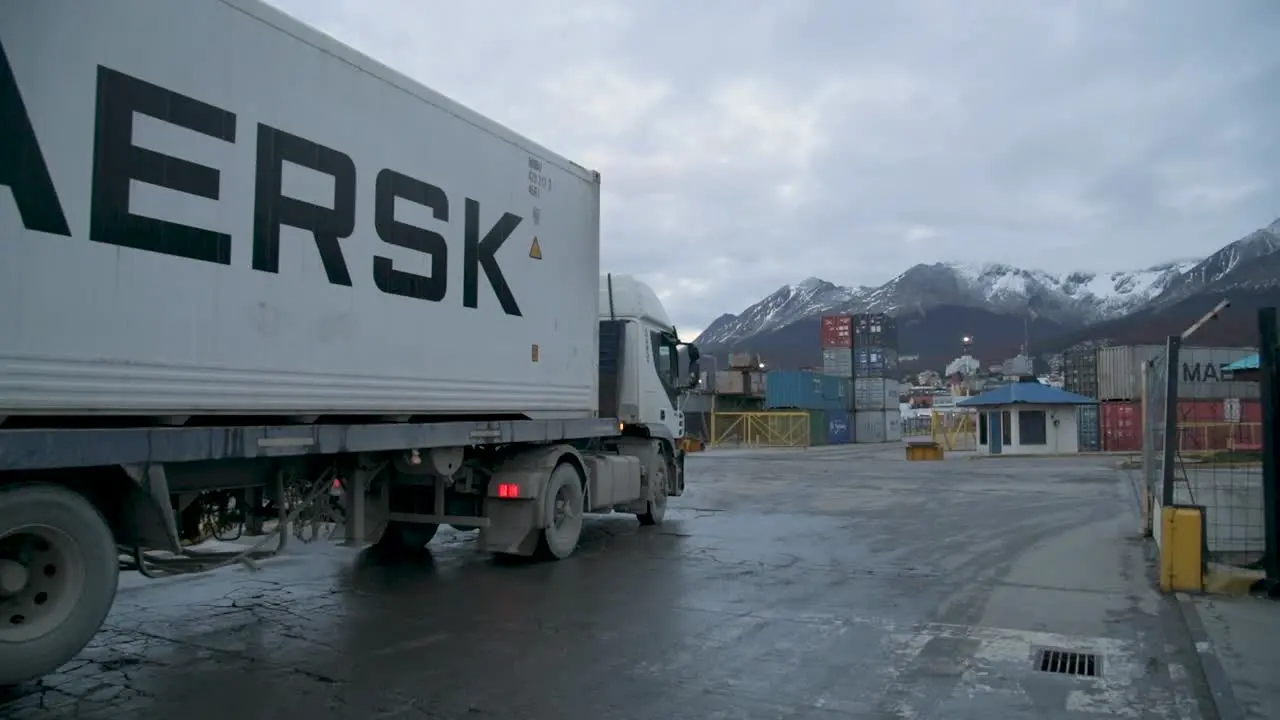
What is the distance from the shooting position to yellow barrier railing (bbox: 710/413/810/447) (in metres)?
48.3

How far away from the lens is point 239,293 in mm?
5984

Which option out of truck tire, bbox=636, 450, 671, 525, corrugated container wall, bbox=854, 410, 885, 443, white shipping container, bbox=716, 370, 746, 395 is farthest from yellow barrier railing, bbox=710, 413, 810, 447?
truck tire, bbox=636, 450, 671, 525

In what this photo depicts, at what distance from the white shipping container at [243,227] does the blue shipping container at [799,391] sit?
140 ft

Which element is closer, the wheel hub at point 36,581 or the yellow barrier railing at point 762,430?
the wheel hub at point 36,581

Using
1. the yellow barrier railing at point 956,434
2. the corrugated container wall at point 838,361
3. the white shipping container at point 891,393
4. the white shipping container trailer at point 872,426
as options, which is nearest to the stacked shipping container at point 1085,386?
the yellow barrier railing at point 956,434

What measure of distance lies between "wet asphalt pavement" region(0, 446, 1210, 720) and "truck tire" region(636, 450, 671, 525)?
0.66m

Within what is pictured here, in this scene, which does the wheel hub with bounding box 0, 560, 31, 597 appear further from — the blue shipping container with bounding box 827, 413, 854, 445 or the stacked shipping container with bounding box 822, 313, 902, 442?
the stacked shipping container with bounding box 822, 313, 902, 442

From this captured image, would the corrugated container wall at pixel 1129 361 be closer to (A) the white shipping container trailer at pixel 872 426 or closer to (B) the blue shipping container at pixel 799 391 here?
(A) the white shipping container trailer at pixel 872 426

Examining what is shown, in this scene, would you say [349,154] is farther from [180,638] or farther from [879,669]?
[879,669]

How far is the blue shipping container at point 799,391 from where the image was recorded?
166 feet

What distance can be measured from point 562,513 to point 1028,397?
30236 millimetres

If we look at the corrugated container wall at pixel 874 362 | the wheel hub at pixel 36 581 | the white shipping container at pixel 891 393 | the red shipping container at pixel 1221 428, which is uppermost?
the corrugated container wall at pixel 874 362

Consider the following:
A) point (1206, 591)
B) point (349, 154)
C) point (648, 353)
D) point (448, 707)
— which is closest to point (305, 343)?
point (349, 154)

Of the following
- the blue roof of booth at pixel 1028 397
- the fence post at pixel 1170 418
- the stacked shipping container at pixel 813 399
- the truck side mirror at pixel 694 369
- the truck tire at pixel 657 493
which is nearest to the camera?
the fence post at pixel 1170 418
